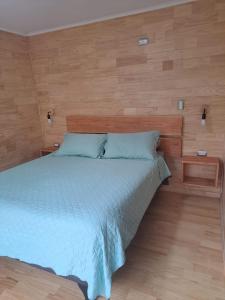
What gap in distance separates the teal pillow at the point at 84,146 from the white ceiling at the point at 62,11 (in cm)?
157

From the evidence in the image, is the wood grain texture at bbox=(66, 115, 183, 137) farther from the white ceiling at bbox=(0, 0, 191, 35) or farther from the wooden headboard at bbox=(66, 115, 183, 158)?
the white ceiling at bbox=(0, 0, 191, 35)

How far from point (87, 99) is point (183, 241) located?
2.37m

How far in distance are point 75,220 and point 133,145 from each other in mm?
1513

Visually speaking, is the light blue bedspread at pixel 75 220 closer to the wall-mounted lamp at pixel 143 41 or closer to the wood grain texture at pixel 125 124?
the wood grain texture at pixel 125 124

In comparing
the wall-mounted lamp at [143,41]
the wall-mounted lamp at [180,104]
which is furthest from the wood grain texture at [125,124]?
the wall-mounted lamp at [143,41]

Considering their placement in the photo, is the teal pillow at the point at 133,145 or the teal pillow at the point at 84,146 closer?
the teal pillow at the point at 133,145

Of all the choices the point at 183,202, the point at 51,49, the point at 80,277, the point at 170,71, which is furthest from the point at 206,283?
the point at 51,49

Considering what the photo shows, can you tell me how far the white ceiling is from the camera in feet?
7.86

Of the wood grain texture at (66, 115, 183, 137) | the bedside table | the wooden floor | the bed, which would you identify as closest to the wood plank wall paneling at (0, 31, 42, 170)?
the wood grain texture at (66, 115, 183, 137)

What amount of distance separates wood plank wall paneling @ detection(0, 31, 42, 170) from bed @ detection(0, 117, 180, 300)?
1.32 m

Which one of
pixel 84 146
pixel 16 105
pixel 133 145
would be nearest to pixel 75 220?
pixel 133 145

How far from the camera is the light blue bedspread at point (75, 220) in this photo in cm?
133

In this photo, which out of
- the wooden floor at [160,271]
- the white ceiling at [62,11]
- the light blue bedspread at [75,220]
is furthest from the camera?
the white ceiling at [62,11]

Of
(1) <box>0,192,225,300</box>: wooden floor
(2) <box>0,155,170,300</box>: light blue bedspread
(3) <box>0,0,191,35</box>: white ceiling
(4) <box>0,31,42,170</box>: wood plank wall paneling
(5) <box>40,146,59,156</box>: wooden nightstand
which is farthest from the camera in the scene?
(5) <box>40,146,59,156</box>: wooden nightstand
